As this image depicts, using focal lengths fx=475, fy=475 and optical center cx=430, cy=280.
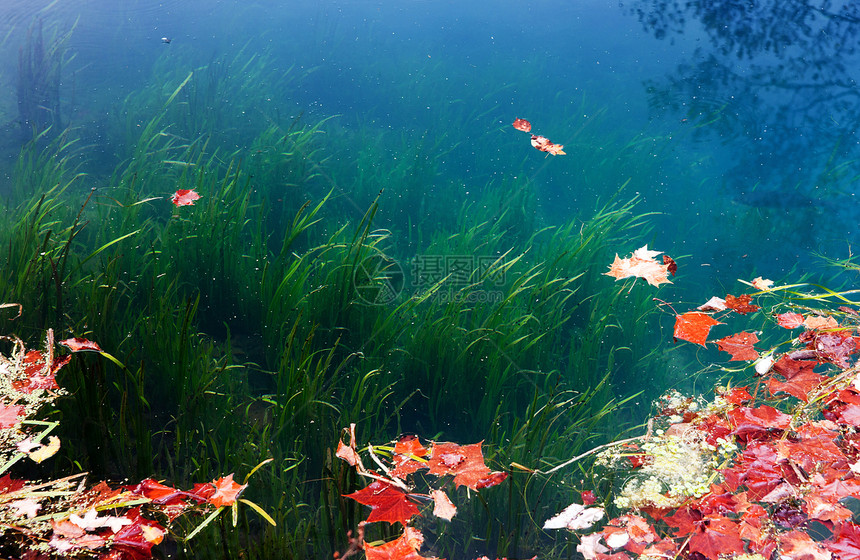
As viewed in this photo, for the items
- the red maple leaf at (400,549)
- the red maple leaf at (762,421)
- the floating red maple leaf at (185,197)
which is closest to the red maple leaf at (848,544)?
the red maple leaf at (762,421)

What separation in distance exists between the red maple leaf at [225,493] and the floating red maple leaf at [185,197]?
1.82 metres

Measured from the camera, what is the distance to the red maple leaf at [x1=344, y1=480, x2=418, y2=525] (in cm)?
105

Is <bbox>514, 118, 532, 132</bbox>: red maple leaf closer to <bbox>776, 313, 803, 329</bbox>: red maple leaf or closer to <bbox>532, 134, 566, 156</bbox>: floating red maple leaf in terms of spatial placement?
<bbox>532, 134, 566, 156</bbox>: floating red maple leaf

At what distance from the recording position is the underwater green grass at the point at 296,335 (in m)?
1.35

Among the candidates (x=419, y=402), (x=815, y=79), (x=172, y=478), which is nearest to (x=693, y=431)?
(x=419, y=402)

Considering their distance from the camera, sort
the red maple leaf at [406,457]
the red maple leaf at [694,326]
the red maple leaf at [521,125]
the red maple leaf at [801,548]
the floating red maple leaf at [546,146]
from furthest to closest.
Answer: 1. the red maple leaf at [521,125]
2. the floating red maple leaf at [546,146]
3. the red maple leaf at [694,326]
4. the red maple leaf at [406,457]
5. the red maple leaf at [801,548]

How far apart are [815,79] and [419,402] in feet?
19.6

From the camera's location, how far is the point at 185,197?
101 inches

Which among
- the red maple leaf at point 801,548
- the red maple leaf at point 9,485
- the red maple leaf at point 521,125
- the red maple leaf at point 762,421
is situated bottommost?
the red maple leaf at point 801,548

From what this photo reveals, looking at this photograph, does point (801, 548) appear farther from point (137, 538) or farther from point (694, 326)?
point (137, 538)

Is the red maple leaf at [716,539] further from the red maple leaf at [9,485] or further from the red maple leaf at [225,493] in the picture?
the red maple leaf at [9,485]

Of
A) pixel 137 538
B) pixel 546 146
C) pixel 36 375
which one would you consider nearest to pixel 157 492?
pixel 137 538

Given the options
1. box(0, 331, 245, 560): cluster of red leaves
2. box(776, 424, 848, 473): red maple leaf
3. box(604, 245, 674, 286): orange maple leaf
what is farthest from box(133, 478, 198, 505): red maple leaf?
box(604, 245, 674, 286): orange maple leaf

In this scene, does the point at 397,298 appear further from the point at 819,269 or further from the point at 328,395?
the point at 819,269
